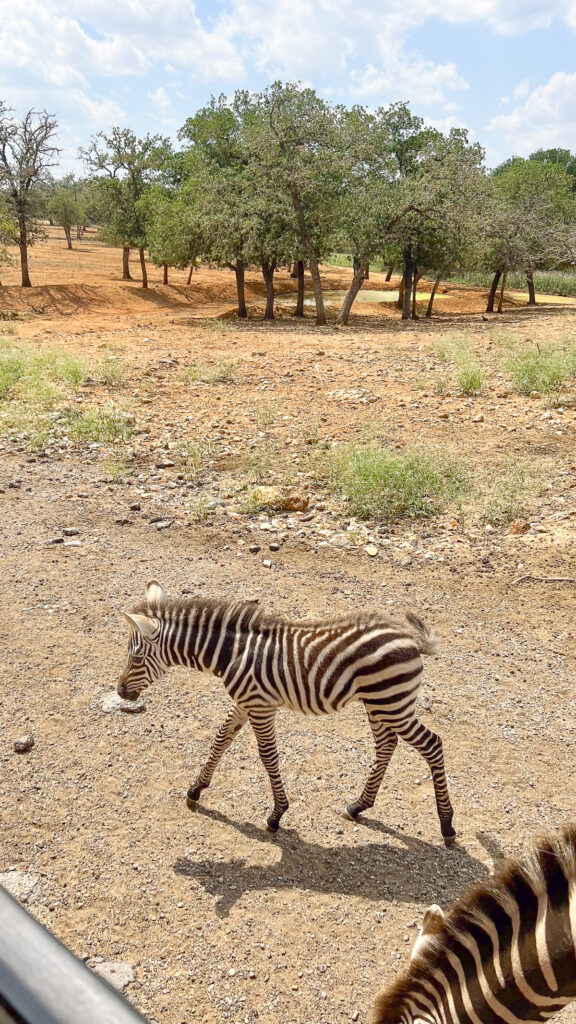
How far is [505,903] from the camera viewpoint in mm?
1988

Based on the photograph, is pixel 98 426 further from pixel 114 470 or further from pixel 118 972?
pixel 118 972

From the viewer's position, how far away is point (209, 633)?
3.92 m

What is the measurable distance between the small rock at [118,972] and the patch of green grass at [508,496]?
5.53 metres

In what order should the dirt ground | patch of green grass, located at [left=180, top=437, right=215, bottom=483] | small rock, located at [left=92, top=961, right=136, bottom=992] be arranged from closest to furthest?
small rock, located at [left=92, top=961, right=136, bottom=992] < the dirt ground < patch of green grass, located at [left=180, top=437, right=215, bottom=483]

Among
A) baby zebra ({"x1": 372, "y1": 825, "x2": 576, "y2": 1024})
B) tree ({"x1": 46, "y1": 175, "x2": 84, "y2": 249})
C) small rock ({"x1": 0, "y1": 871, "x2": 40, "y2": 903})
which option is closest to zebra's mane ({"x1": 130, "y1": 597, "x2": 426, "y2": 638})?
small rock ({"x1": 0, "y1": 871, "x2": 40, "y2": 903})

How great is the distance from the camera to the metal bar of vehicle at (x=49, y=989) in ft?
1.92

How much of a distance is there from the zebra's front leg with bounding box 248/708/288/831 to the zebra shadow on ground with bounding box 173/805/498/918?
4.4 inches

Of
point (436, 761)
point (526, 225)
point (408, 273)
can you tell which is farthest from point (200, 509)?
point (526, 225)

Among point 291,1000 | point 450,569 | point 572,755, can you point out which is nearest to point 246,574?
point 450,569

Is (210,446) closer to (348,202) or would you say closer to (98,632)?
(98,632)

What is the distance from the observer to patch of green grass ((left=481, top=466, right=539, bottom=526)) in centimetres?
739

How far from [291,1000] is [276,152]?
23774 millimetres

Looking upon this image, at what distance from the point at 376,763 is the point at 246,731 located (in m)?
1.16

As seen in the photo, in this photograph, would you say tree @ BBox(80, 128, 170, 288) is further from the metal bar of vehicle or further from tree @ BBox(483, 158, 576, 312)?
the metal bar of vehicle
